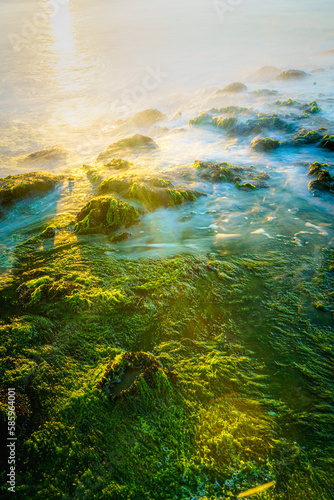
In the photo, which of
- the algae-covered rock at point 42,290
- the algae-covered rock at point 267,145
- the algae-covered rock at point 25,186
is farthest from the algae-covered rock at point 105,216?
the algae-covered rock at point 267,145

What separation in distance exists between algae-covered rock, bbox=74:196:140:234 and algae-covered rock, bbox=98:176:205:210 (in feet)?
2.27

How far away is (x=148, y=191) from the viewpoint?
6383 millimetres

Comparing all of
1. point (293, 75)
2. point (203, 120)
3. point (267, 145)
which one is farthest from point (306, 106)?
point (293, 75)

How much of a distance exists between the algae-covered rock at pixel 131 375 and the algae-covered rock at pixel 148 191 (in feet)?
13.1

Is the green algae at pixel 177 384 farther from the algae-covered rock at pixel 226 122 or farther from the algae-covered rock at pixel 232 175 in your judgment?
the algae-covered rock at pixel 226 122

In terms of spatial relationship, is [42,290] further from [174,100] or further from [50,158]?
[174,100]

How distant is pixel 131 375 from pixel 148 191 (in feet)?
15.0

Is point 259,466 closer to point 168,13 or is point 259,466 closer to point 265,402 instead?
point 265,402

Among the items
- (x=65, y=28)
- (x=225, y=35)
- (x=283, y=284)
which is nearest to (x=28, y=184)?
(x=283, y=284)

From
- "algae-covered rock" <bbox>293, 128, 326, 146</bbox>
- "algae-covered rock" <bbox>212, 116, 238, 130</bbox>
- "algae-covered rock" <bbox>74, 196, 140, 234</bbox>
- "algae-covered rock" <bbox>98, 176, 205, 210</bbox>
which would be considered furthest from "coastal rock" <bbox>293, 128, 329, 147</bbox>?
"algae-covered rock" <bbox>74, 196, 140, 234</bbox>

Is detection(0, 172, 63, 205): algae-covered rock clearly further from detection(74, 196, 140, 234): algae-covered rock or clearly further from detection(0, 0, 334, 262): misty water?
detection(74, 196, 140, 234): algae-covered rock

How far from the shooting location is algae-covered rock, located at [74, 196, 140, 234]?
528cm

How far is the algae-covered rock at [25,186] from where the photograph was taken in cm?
650

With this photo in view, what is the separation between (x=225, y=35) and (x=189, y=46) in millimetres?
9284
